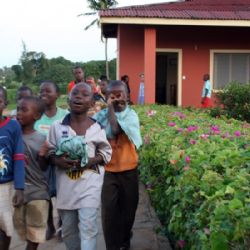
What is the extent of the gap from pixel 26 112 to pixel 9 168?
0.56 m

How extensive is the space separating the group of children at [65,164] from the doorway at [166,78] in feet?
49.8

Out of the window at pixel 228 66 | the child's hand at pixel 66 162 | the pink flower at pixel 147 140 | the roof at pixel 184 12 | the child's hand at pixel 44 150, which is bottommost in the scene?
the pink flower at pixel 147 140

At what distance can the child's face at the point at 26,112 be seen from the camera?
166 inches

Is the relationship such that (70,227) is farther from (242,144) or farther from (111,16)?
(111,16)

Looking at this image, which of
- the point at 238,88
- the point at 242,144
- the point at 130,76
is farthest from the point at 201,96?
the point at 242,144

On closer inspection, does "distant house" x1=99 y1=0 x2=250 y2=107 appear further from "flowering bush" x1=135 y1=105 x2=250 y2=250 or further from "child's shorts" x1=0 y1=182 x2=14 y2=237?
"child's shorts" x1=0 y1=182 x2=14 y2=237

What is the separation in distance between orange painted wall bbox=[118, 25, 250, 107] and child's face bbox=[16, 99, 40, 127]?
12130 millimetres

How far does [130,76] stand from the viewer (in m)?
A: 16.5

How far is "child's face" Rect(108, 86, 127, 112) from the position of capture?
459 centimetres

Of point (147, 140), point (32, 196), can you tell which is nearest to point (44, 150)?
point (32, 196)

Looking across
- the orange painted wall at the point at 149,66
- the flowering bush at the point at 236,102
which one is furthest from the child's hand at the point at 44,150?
the orange painted wall at the point at 149,66

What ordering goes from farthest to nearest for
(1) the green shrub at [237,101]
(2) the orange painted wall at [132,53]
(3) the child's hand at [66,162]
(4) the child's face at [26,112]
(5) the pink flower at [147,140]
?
(2) the orange painted wall at [132,53] < (1) the green shrub at [237,101] < (5) the pink flower at [147,140] < (4) the child's face at [26,112] < (3) the child's hand at [66,162]

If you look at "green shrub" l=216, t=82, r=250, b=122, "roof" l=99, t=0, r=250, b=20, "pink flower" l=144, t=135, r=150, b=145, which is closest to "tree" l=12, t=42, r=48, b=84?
"roof" l=99, t=0, r=250, b=20

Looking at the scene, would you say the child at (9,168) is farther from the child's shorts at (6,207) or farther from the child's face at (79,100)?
the child's face at (79,100)
